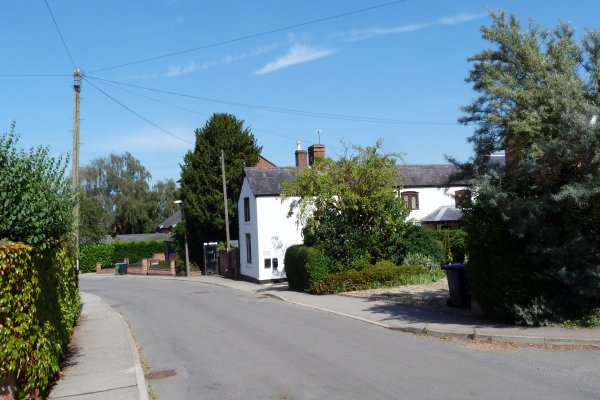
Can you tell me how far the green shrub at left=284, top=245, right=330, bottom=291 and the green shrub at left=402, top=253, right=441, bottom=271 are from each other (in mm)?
3471

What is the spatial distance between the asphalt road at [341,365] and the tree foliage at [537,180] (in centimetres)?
191

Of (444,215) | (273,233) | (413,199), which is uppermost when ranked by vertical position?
(413,199)

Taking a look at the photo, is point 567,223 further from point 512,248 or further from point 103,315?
point 103,315

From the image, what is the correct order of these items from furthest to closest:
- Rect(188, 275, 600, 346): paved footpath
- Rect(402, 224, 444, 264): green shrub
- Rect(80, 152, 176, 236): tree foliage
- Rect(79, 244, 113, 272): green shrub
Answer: Rect(80, 152, 176, 236): tree foliage → Rect(79, 244, 113, 272): green shrub → Rect(402, 224, 444, 264): green shrub → Rect(188, 275, 600, 346): paved footpath

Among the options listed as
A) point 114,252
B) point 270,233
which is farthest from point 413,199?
point 114,252

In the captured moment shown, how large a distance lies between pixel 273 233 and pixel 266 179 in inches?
129

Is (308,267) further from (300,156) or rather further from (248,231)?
(300,156)

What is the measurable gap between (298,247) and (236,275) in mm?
12263

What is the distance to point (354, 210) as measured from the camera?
79.2 ft

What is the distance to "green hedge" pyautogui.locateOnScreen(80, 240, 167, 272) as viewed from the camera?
→ 55.3 meters

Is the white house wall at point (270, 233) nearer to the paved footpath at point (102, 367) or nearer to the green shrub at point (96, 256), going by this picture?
the paved footpath at point (102, 367)

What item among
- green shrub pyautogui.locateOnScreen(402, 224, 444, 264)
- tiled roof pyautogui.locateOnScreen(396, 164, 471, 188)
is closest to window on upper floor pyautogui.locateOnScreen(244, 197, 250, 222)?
tiled roof pyautogui.locateOnScreen(396, 164, 471, 188)

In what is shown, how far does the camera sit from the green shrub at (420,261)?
77.9 ft

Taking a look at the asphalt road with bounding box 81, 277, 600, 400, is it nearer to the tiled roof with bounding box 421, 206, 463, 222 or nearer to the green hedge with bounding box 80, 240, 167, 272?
the tiled roof with bounding box 421, 206, 463, 222
